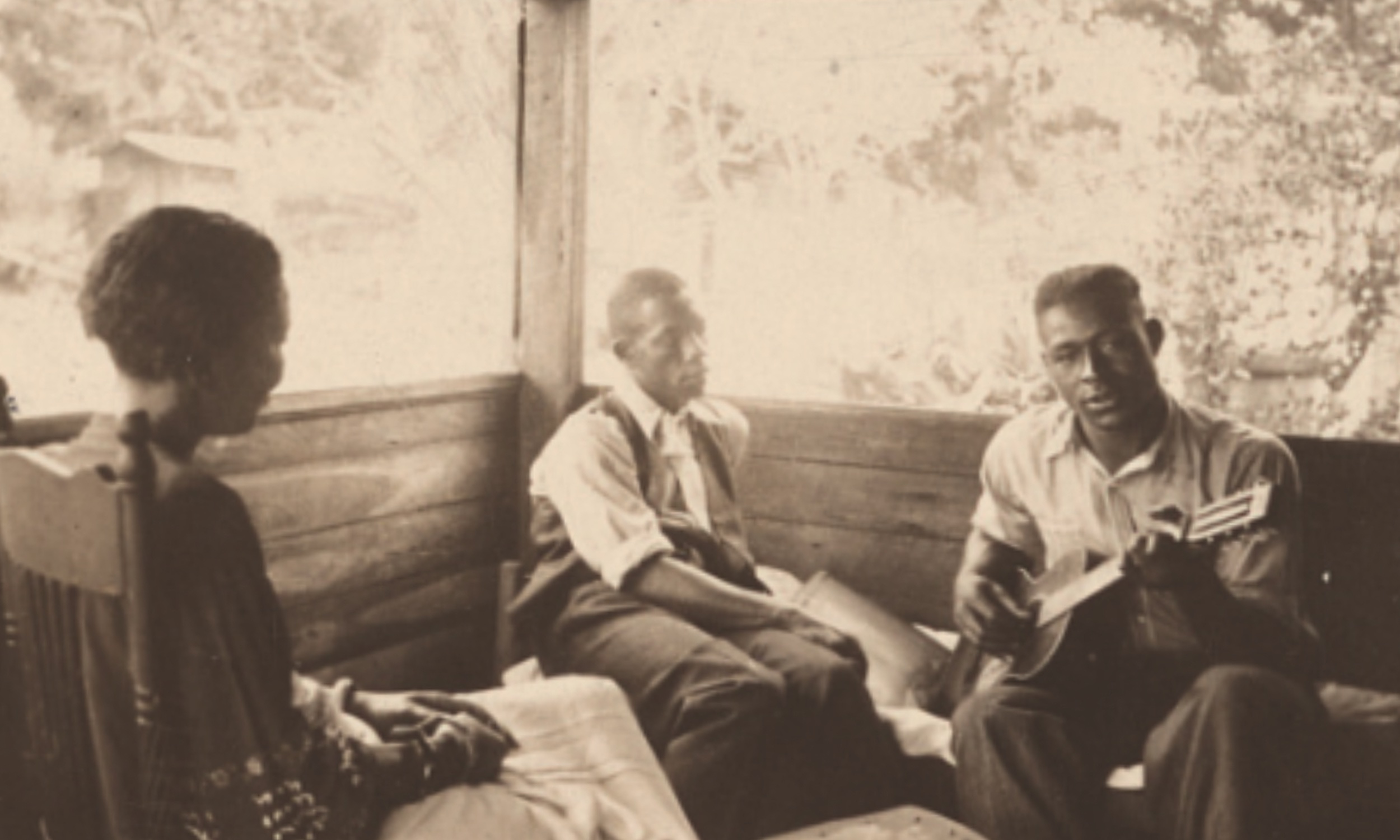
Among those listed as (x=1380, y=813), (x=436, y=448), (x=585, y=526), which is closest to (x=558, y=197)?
(x=436, y=448)

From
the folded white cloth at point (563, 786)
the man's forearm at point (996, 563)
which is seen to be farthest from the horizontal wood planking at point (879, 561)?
the folded white cloth at point (563, 786)

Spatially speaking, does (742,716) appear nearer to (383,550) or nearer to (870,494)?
(870,494)

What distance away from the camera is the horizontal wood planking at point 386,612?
2.68 metres

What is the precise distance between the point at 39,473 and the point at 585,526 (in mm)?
1273

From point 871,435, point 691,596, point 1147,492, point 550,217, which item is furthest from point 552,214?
point 1147,492

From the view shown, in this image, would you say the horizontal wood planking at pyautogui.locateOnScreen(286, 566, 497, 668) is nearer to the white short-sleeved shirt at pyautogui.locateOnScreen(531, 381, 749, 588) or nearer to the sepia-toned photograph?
the sepia-toned photograph

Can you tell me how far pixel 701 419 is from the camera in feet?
9.45

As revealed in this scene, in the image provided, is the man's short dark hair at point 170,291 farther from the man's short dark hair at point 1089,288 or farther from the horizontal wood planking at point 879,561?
the horizontal wood planking at point 879,561

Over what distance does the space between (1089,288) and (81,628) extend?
1779mm

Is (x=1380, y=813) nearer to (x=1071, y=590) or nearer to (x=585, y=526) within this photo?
(x=1071, y=590)

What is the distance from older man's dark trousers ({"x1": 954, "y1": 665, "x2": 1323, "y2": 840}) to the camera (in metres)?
2.17

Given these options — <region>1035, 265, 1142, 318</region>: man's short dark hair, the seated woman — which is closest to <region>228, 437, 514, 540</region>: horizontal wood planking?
the seated woman

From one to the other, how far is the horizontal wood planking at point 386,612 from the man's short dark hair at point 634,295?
729 millimetres

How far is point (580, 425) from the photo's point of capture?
2.70 m
